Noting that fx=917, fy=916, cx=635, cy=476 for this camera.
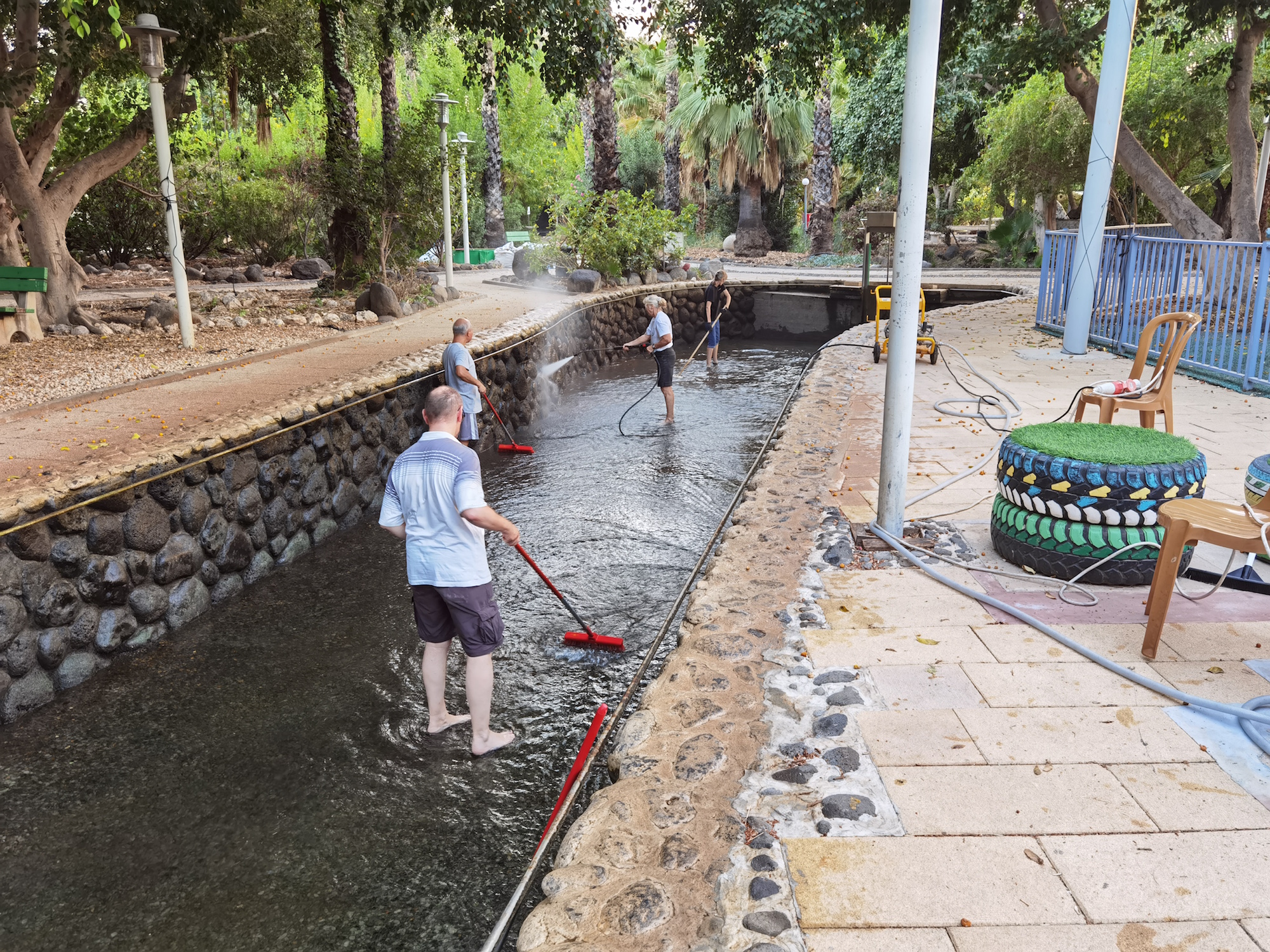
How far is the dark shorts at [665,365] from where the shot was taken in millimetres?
11836

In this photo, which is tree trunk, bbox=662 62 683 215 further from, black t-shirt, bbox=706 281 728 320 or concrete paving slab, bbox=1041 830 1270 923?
concrete paving slab, bbox=1041 830 1270 923

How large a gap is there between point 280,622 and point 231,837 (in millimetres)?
2589

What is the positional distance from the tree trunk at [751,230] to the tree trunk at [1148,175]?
16934 mm

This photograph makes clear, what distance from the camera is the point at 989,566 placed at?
5043mm

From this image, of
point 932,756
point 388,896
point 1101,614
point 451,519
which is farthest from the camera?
point 1101,614

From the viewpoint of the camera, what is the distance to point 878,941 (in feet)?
8.12

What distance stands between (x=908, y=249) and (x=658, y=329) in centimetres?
686

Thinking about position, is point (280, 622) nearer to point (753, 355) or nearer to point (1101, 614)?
point (1101, 614)

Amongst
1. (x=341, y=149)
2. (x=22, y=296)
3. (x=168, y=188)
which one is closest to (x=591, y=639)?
(x=168, y=188)

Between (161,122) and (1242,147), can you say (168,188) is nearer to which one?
(161,122)

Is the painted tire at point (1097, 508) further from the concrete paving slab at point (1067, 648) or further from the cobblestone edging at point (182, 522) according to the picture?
the cobblestone edging at point (182, 522)

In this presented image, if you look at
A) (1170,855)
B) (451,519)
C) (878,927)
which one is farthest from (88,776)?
(1170,855)

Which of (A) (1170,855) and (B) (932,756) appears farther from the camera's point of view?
(B) (932,756)

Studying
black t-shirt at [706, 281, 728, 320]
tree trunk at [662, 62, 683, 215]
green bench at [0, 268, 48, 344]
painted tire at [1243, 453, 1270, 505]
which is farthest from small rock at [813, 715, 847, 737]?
tree trunk at [662, 62, 683, 215]
